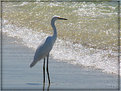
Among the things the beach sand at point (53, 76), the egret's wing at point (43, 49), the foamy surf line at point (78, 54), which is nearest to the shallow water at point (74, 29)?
the foamy surf line at point (78, 54)

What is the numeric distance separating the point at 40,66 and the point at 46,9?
25.1 ft

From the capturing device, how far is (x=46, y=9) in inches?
593

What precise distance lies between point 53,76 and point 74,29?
15.8 ft

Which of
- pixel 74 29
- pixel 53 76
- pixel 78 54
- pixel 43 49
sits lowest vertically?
pixel 74 29

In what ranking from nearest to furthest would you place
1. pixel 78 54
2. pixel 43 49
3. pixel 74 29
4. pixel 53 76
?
pixel 53 76 → pixel 43 49 → pixel 78 54 → pixel 74 29

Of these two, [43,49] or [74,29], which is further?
[74,29]

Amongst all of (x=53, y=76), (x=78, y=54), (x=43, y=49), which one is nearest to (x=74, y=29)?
(x=78, y=54)

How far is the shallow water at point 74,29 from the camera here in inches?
333

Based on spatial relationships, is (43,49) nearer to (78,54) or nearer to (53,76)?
(53,76)

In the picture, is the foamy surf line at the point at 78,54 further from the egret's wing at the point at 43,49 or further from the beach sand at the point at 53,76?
the egret's wing at the point at 43,49

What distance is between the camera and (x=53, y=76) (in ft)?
22.7

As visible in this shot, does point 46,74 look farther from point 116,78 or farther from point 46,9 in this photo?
point 46,9

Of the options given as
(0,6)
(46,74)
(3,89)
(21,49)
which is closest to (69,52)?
(21,49)

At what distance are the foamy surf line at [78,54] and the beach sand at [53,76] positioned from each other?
0.30m
